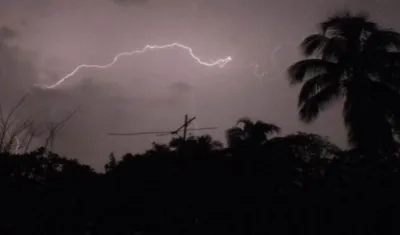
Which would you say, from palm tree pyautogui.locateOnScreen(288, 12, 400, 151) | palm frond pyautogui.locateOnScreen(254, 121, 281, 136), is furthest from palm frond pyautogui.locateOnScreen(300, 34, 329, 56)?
palm frond pyautogui.locateOnScreen(254, 121, 281, 136)

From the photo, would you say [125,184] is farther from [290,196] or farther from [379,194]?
[379,194]

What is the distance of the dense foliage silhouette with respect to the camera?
1568cm

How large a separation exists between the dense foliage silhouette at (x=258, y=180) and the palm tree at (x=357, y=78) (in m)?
0.04

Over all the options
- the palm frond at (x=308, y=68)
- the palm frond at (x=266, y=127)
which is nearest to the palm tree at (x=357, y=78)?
the palm frond at (x=308, y=68)

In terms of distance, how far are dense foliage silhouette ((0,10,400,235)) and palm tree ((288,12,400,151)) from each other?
0.04 meters

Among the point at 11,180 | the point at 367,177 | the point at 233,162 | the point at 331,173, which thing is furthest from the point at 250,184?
the point at 11,180

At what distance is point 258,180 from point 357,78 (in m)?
4.98

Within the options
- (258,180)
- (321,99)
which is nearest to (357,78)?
(321,99)

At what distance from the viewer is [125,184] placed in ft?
62.4

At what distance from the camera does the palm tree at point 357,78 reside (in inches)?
677

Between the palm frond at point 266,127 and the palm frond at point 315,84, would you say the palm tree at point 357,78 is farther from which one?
the palm frond at point 266,127

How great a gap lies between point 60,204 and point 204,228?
216 inches

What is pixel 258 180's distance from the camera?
17438 mm

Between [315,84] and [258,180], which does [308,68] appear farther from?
[258,180]
